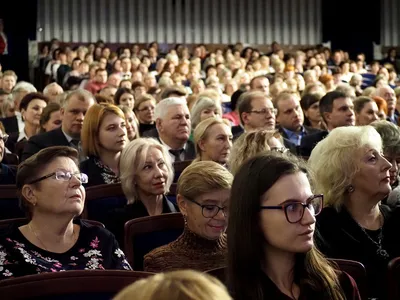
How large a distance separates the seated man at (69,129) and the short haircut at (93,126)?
19.0 inches

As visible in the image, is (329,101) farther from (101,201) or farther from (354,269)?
(354,269)

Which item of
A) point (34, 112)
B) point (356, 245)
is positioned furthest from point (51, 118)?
point (356, 245)

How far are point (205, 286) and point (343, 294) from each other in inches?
44.5

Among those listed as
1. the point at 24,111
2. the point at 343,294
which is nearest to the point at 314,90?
the point at 24,111

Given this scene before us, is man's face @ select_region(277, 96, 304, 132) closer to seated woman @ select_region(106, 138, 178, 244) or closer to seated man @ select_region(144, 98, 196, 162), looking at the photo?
seated man @ select_region(144, 98, 196, 162)

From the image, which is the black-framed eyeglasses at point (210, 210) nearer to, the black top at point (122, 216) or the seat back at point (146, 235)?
the seat back at point (146, 235)

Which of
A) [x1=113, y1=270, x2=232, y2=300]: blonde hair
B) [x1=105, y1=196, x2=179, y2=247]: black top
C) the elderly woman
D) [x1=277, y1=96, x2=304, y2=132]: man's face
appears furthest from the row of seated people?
[x1=277, y1=96, x2=304, y2=132]: man's face

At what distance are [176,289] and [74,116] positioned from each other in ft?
15.7

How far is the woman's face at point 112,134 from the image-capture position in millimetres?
5137

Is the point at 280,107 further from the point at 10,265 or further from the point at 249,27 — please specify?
the point at 249,27

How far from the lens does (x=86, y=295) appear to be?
2.38 metres

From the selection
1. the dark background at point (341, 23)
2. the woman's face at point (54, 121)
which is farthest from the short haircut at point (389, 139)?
the dark background at point (341, 23)

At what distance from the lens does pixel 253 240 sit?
2.31m

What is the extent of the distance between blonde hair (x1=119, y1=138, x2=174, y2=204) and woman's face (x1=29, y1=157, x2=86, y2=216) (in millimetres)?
878
